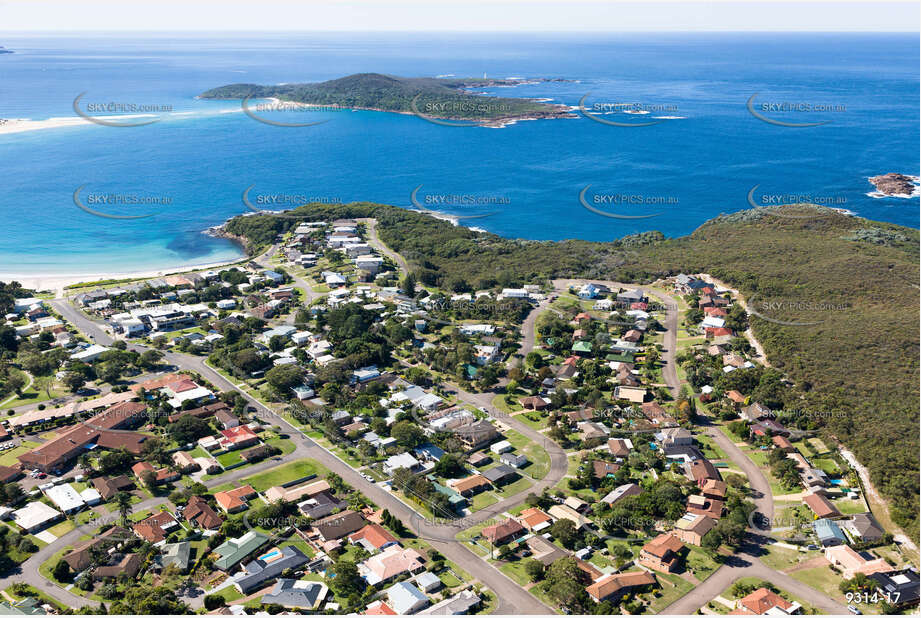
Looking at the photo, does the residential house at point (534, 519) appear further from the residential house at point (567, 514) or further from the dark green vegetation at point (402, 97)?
the dark green vegetation at point (402, 97)

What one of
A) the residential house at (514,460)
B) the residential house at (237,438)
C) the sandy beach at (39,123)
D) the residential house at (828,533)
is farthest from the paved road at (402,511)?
the sandy beach at (39,123)

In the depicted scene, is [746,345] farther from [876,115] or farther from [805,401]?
[876,115]

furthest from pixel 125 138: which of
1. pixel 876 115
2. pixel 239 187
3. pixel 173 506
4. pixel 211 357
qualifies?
pixel 876 115

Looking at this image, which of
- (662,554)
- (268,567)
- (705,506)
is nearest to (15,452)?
(268,567)

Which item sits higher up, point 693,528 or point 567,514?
point 693,528

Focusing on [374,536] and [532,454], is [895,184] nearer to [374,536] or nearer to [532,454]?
[532,454]

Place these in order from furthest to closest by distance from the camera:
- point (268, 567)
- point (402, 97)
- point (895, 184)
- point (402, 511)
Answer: point (402, 97) → point (895, 184) → point (402, 511) → point (268, 567)
